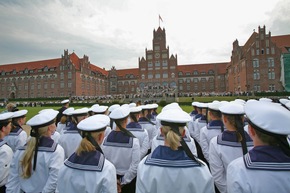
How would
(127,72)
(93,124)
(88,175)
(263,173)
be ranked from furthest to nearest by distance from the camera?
(127,72)
(93,124)
(88,175)
(263,173)

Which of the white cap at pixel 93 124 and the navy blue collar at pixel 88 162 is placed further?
the white cap at pixel 93 124

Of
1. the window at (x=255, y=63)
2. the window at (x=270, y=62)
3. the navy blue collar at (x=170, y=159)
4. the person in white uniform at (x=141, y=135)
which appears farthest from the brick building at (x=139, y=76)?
the navy blue collar at (x=170, y=159)

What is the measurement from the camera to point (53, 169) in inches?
107

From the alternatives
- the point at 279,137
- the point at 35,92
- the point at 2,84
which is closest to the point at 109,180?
the point at 279,137

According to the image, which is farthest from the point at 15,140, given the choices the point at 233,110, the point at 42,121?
the point at 233,110

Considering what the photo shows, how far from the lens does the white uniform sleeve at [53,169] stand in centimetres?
264

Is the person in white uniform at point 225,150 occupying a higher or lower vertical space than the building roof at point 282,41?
lower

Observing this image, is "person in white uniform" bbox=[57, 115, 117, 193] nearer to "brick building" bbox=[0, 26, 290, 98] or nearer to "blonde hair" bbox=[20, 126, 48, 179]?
"blonde hair" bbox=[20, 126, 48, 179]

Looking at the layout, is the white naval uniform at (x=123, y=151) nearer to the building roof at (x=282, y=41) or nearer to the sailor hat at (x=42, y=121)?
the sailor hat at (x=42, y=121)

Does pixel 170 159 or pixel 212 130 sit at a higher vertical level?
pixel 170 159

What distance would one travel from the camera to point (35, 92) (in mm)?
70312

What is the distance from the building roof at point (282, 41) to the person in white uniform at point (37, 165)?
62.7 meters

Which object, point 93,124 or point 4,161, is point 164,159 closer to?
point 93,124

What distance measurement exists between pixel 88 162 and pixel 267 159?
77.2 inches
